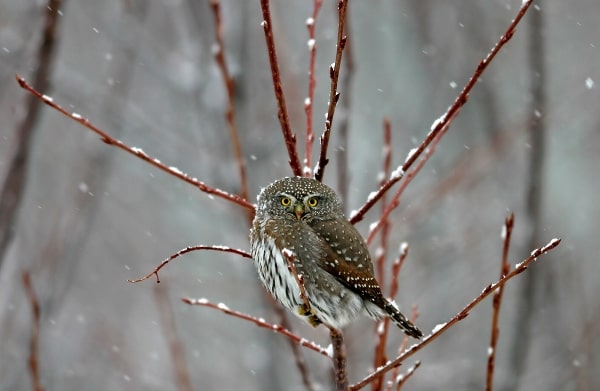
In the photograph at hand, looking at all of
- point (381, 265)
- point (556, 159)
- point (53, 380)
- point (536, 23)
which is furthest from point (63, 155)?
point (556, 159)

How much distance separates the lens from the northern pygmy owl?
3428mm

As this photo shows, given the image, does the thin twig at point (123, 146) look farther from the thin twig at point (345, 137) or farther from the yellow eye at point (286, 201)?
the thin twig at point (345, 137)

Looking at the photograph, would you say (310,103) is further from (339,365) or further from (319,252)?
(339,365)

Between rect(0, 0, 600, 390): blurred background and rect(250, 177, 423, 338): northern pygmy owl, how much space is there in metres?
0.22

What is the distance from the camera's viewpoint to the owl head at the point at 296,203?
11.6 ft

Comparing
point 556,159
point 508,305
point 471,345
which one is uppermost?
point 556,159

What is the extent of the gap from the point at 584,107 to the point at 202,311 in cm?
798

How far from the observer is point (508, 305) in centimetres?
1323

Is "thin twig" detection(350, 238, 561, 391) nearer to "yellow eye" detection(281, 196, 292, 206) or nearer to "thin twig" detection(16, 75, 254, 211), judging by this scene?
"thin twig" detection(16, 75, 254, 211)

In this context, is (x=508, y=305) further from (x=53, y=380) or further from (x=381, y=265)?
(x=381, y=265)

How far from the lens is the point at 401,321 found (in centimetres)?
336

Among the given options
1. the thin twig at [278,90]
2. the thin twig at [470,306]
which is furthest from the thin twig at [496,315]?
the thin twig at [278,90]

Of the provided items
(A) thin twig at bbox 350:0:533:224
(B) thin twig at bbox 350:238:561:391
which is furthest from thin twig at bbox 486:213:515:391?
(A) thin twig at bbox 350:0:533:224

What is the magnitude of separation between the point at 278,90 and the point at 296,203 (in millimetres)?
937
